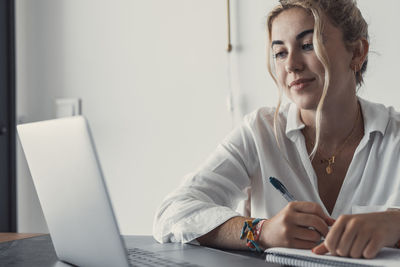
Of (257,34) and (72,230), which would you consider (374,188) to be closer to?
(72,230)

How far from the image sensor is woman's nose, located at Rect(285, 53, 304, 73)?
1332mm

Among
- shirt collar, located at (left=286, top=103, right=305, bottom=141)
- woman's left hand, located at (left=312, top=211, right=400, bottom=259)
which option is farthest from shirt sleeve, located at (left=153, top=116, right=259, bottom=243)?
woman's left hand, located at (left=312, top=211, right=400, bottom=259)

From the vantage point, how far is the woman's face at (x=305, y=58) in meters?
1.33

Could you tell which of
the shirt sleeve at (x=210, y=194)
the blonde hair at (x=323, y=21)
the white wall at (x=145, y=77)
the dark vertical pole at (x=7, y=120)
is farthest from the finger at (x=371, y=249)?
the dark vertical pole at (x=7, y=120)

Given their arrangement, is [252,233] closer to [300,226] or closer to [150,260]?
[300,226]

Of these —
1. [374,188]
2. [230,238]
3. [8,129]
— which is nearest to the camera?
[230,238]

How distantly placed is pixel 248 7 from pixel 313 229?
1667mm

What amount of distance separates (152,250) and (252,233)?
0.20m

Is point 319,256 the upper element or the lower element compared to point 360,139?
lower

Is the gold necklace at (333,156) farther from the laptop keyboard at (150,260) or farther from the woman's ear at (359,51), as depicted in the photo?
the laptop keyboard at (150,260)

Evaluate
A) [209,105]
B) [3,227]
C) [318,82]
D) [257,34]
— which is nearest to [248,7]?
[257,34]

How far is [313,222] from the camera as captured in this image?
0.86 meters

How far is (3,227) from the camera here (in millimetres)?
2881

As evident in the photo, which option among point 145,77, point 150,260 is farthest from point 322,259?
point 145,77
